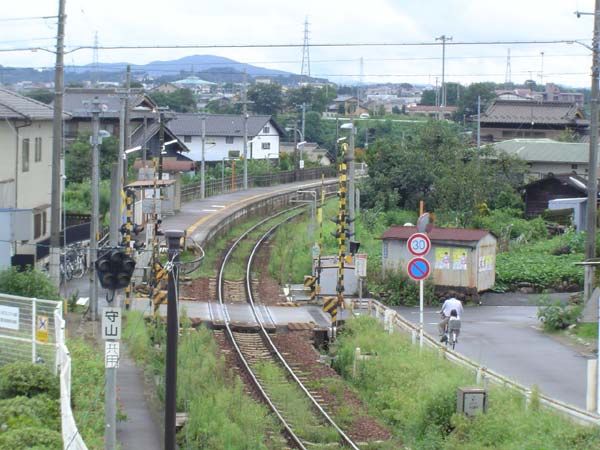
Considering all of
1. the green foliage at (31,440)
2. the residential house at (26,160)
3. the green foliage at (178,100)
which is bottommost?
the green foliage at (31,440)

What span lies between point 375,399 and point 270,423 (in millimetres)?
2231

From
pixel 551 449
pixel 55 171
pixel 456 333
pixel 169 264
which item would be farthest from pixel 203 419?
pixel 55 171

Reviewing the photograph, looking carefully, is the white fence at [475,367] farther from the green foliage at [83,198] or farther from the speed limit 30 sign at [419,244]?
the green foliage at [83,198]

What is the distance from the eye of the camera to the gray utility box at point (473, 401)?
12.1m

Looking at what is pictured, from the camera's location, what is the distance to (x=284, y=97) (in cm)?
10112

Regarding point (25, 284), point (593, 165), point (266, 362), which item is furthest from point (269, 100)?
point (266, 362)

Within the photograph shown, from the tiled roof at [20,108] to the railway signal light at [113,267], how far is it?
14.1 meters

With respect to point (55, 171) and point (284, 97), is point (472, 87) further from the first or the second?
point (55, 171)

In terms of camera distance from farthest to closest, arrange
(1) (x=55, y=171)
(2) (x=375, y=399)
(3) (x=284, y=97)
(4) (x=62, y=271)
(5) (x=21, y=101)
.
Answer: (3) (x=284, y=97), (5) (x=21, y=101), (4) (x=62, y=271), (1) (x=55, y=171), (2) (x=375, y=399)

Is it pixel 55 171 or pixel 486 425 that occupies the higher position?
pixel 55 171

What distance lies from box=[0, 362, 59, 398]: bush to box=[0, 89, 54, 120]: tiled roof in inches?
450

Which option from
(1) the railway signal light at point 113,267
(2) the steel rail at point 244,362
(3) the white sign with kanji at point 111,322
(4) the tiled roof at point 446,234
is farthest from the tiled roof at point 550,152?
(1) the railway signal light at point 113,267

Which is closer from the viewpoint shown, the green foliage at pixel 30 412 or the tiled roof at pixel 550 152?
the green foliage at pixel 30 412

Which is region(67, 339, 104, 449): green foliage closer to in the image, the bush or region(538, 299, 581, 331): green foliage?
the bush
